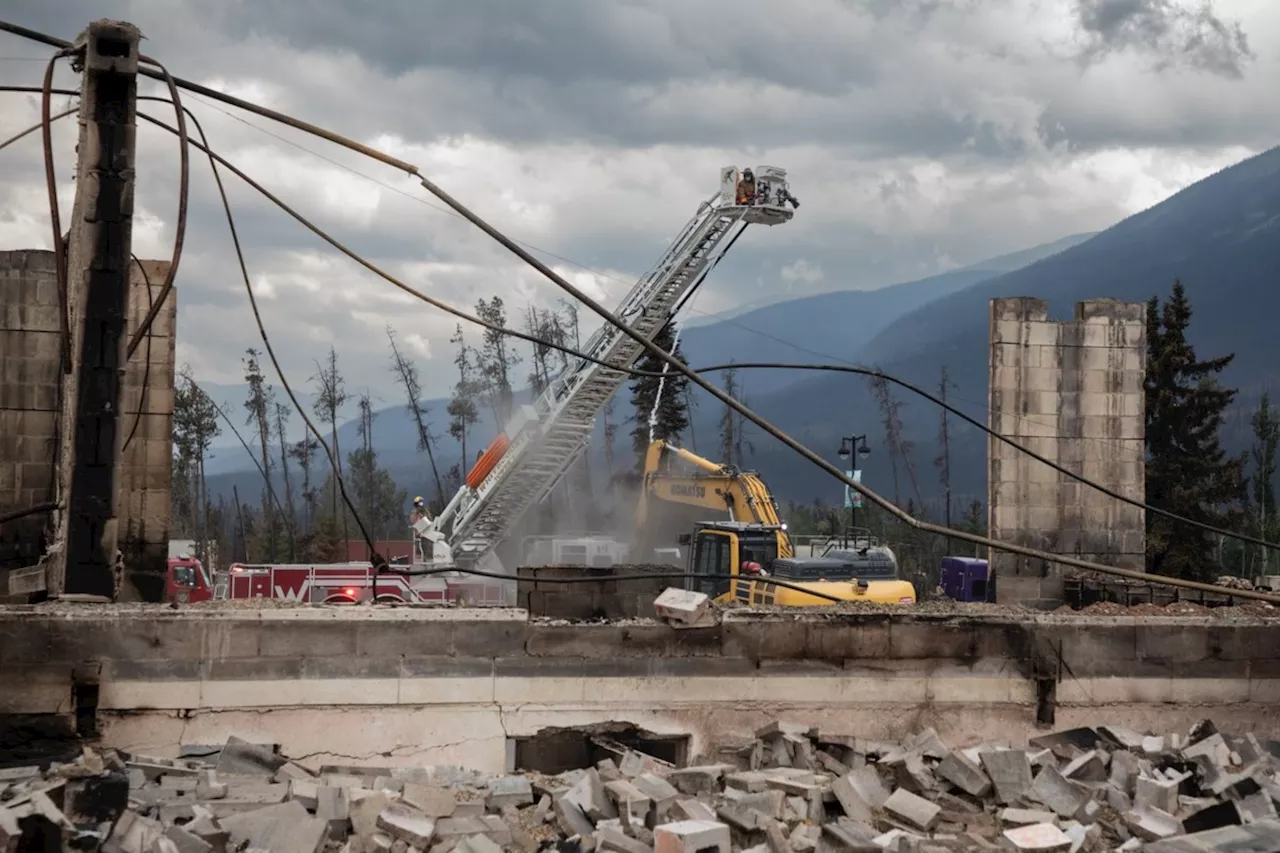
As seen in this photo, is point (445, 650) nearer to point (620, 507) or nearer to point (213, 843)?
point (213, 843)

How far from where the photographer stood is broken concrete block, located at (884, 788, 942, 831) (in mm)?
7012

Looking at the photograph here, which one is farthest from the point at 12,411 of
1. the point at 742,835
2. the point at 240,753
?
the point at 742,835

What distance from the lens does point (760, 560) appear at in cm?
1656

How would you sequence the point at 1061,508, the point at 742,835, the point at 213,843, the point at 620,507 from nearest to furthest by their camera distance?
the point at 213,843 < the point at 742,835 < the point at 1061,508 < the point at 620,507

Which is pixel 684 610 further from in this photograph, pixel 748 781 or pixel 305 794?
pixel 305 794

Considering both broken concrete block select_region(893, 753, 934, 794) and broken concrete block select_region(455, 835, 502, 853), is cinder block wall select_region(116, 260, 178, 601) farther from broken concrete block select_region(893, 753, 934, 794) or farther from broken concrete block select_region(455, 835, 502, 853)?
broken concrete block select_region(893, 753, 934, 794)

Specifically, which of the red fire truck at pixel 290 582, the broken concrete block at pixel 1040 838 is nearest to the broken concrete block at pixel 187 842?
the broken concrete block at pixel 1040 838

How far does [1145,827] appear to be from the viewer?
22.7 ft

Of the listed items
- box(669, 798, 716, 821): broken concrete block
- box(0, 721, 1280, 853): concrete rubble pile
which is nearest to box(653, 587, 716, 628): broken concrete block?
box(0, 721, 1280, 853): concrete rubble pile

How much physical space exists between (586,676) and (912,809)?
256 cm

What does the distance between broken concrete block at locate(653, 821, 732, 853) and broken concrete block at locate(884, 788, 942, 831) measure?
1.42 metres

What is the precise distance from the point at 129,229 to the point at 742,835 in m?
5.90

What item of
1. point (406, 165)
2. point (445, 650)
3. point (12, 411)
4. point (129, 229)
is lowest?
point (445, 650)

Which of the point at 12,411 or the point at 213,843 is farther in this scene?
the point at 12,411
